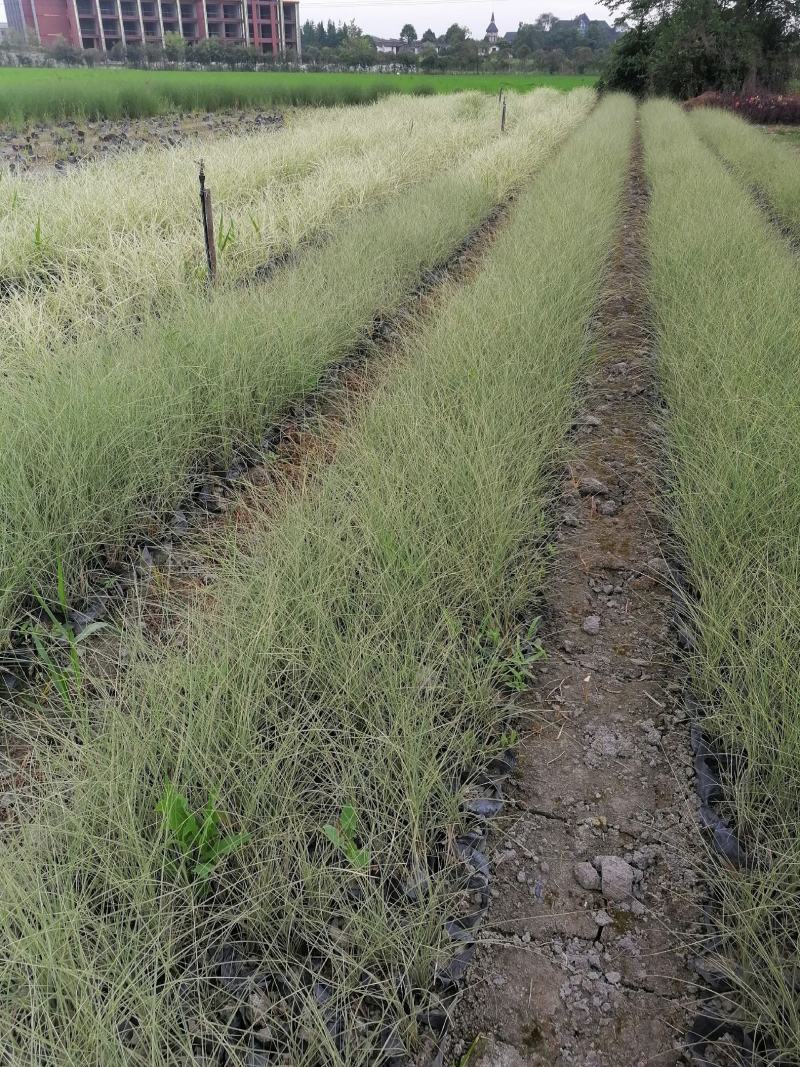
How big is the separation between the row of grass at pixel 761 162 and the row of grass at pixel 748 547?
3.22m

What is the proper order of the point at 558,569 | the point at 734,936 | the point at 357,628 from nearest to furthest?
the point at 734,936 → the point at 357,628 → the point at 558,569

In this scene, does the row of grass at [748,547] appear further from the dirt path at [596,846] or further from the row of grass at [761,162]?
the row of grass at [761,162]

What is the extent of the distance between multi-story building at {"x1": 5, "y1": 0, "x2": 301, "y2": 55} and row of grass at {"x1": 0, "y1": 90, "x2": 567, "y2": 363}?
47916 mm

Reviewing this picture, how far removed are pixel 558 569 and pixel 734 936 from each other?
4.44 ft

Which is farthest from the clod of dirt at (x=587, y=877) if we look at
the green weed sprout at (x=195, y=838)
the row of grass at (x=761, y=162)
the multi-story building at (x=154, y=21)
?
the multi-story building at (x=154, y=21)

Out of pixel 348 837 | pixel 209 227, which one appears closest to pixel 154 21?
pixel 209 227

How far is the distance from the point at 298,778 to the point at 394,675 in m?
0.31

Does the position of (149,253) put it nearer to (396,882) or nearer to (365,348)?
(365,348)

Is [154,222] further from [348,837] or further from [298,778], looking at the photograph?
[348,837]

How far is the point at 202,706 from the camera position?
1480mm

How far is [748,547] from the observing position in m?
2.16

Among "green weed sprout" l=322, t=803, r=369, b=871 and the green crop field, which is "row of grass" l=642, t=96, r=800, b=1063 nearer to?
the green crop field

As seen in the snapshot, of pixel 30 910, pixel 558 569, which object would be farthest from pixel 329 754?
pixel 558 569

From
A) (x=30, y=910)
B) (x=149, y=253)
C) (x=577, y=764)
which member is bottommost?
(x=577, y=764)
